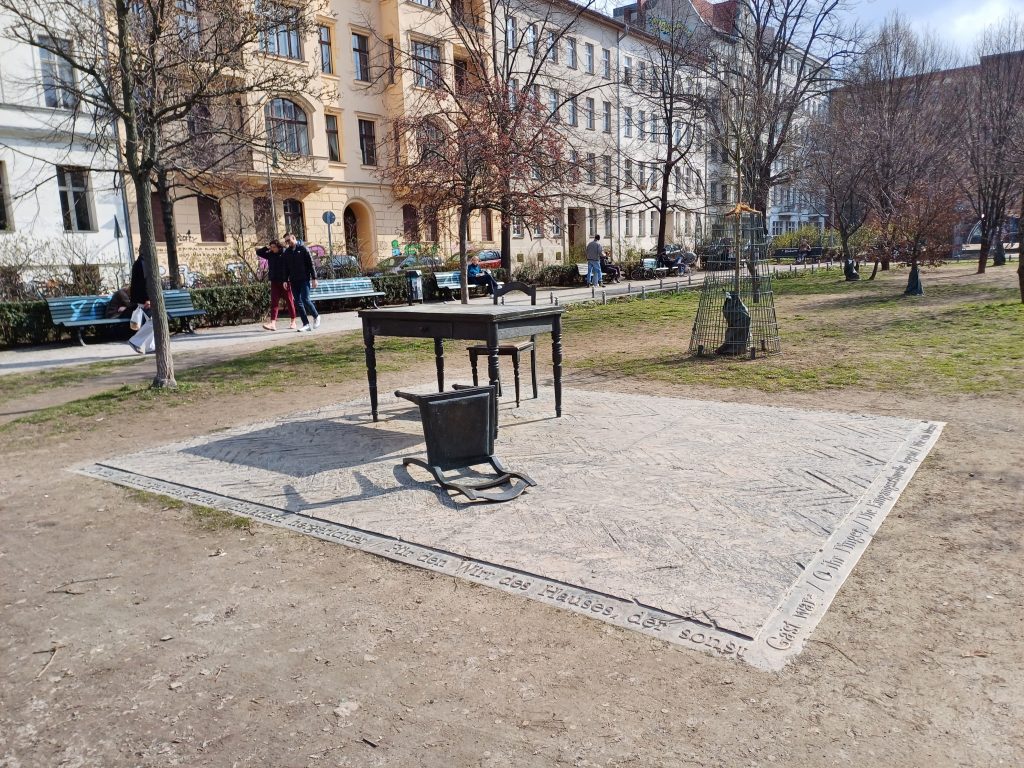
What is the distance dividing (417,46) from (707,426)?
3109 centimetres

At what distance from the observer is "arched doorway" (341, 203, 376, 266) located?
32.9 metres

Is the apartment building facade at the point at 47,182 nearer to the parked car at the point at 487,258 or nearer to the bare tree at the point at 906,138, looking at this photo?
the parked car at the point at 487,258

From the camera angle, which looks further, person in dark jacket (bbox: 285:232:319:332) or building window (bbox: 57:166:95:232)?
building window (bbox: 57:166:95:232)

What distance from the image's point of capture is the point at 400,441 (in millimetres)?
6199

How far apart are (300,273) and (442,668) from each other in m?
13.4

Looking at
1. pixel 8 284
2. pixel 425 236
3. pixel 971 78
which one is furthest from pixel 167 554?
pixel 971 78

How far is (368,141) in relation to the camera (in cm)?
3369

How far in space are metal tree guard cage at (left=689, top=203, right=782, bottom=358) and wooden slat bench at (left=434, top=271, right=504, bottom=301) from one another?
11606mm

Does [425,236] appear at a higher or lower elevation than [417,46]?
lower

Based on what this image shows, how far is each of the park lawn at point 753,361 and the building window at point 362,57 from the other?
829 inches

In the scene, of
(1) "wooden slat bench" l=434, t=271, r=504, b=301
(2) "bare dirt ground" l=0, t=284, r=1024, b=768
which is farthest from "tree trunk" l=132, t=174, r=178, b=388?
(1) "wooden slat bench" l=434, t=271, r=504, b=301

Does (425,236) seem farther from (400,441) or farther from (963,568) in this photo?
(963,568)

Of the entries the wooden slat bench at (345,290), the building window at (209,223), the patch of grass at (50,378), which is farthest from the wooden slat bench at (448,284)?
the patch of grass at (50,378)

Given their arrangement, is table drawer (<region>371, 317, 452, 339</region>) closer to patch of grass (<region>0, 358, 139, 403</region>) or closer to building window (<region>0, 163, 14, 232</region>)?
patch of grass (<region>0, 358, 139, 403</region>)
